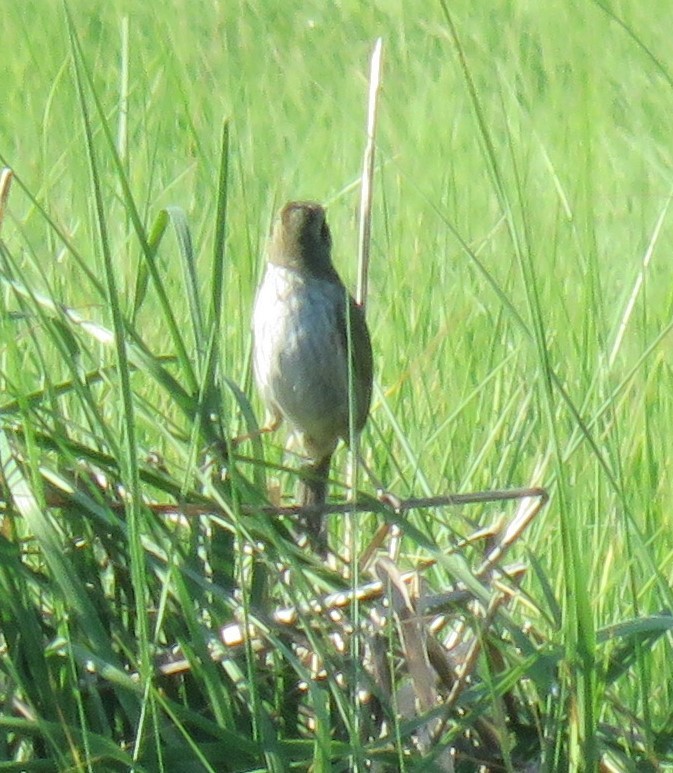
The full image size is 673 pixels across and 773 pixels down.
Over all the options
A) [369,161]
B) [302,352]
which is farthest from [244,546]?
[302,352]

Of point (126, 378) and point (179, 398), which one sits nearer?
point (126, 378)

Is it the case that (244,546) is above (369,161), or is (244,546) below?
below

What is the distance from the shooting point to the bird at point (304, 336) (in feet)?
9.43

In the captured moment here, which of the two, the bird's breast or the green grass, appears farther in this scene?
the bird's breast

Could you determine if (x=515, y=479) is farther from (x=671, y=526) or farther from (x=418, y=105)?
(x=418, y=105)

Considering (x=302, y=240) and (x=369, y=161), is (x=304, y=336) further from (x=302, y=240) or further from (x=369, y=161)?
(x=369, y=161)

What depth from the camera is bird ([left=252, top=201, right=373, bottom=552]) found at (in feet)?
9.43

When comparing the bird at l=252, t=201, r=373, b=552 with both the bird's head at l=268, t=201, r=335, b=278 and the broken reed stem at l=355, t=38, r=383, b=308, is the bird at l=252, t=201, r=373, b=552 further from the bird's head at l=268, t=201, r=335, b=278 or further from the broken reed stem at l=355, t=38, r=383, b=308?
the broken reed stem at l=355, t=38, r=383, b=308

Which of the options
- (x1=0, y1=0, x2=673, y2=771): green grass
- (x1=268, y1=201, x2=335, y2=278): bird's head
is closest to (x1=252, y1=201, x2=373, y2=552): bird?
(x1=268, y1=201, x2=335, y2=278): bird's head

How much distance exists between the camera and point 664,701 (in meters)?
2.12

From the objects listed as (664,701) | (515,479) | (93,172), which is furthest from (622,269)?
(93,172)

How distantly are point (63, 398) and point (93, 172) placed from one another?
81cm

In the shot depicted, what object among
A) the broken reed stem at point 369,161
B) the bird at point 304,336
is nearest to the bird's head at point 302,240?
the bird at point 304,336

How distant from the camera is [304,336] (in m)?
2.90
